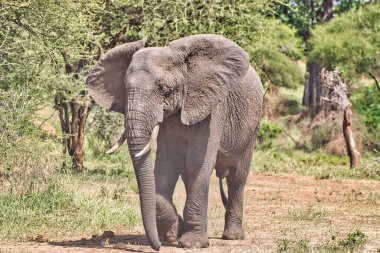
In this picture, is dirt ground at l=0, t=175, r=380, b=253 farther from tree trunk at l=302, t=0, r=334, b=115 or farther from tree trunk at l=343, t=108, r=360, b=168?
tree trunk at l=302, t=0, r=334, b=115

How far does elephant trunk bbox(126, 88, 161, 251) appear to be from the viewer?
9.49m

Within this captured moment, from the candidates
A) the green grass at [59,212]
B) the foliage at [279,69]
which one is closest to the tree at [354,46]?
the foliage at [279,69]

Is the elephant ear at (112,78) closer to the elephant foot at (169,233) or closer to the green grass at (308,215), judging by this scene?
the elephant foot at (169,233)

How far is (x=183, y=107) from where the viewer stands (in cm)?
1033

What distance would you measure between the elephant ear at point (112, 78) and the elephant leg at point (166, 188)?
61 centimetres

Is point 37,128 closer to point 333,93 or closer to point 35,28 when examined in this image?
point 35,28

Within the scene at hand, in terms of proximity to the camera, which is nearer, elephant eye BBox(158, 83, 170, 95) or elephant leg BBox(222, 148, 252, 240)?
elephant eye BBox(158, 83, 170, 95)

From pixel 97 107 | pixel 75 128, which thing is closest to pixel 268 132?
pixel 97 107

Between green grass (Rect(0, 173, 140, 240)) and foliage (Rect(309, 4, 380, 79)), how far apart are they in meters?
17.1

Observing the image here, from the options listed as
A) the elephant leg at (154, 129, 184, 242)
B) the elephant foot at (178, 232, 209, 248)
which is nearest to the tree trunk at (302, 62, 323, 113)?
the elephant leg at (154, 129, 184, 242)

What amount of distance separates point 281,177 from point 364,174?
6.07 feet

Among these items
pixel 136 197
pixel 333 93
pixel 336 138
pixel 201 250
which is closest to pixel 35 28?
pixel 136 197

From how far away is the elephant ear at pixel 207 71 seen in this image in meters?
10.4

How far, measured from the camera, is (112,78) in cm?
1059
